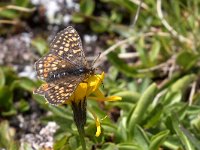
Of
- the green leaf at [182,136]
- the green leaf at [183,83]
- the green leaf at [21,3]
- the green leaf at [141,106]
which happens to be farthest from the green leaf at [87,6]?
the green leaf at [182,136]

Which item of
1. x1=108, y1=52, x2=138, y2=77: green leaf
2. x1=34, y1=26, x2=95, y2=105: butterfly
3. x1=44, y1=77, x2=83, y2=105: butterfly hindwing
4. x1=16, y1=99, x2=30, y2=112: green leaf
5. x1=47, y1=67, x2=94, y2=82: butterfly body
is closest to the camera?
x1=44, y1=77, x2=83, y2=105: butterfly hindwing

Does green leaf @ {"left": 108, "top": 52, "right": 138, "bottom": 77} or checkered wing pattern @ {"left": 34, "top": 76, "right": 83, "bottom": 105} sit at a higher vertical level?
checkered wing pattern @ {"left": 34, "top": 76, "right": 83, "bottom": 105}

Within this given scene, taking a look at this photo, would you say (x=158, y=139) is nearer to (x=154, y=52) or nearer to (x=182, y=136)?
(x=182, y=136)

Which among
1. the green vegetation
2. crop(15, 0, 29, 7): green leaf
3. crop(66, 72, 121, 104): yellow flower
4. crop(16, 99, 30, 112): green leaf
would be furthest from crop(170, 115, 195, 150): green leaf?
crop(15, 0, 29, 7): green leaf

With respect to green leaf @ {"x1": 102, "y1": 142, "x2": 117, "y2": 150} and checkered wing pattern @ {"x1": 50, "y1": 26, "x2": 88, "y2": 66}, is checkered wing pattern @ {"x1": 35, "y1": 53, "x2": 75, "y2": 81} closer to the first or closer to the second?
checkered wing pattern @ {"x1": 50, "y1": 26, "x2": 88, "y2": 66}

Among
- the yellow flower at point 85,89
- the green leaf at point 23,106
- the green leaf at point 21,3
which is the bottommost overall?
the green leaf at point 23,106

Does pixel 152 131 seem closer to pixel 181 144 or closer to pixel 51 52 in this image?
pixel 181 144

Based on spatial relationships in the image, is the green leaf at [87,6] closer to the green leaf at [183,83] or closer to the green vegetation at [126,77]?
the green vegetation at [126,77]
